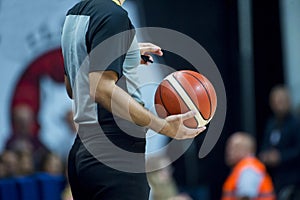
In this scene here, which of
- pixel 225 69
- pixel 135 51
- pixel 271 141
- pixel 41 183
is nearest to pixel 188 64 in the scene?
pixel 225 69

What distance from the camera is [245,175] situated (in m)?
8.79

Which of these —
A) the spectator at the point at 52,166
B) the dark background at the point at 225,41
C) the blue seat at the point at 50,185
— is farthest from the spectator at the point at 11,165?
the dark background at the point at 225,41

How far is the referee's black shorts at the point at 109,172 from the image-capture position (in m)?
4.09

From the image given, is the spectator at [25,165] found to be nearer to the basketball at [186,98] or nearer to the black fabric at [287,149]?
the black fabric at [287,149]

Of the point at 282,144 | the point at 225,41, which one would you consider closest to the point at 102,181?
the point at 282,144

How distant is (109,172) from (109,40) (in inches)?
24.7

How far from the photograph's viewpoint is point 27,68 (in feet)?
29.0

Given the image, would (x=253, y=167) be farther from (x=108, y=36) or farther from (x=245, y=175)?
(x=108, y=36)

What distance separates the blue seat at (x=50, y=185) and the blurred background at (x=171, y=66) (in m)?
0.01

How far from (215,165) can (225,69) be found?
1117 mm

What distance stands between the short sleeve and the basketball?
0.39 metres

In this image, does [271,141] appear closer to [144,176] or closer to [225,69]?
[225,69]

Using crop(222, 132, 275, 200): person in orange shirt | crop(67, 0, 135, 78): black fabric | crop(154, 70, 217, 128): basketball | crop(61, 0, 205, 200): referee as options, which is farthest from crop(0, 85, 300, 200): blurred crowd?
crop(67, 0, 135, 78): black fabric

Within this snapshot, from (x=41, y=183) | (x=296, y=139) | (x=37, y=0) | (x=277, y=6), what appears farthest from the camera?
(x=277, y=6)
